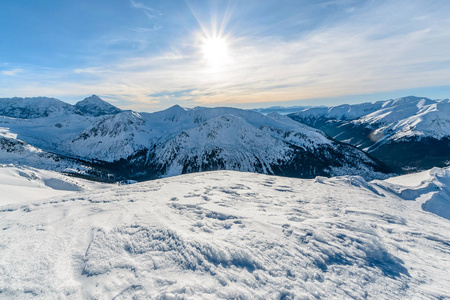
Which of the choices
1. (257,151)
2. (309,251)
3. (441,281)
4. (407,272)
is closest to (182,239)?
(309,251)

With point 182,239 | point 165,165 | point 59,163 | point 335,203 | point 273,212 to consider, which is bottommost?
point 165,165

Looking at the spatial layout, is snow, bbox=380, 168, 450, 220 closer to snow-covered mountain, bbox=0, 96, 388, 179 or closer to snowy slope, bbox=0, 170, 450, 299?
snowy slope, bbox=0, 170, 450, 299

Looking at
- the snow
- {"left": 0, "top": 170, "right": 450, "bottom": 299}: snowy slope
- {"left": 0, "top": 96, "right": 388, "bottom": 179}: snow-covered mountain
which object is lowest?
{"left": 0, "top": 96, "right": 388, "bottom": 179}: snow-covered mountain

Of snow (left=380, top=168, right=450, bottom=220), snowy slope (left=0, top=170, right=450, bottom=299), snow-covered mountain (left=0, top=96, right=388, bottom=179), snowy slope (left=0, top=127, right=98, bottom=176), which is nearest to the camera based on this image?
snowy slope (left=0, top=170, right=450, bottom=299)

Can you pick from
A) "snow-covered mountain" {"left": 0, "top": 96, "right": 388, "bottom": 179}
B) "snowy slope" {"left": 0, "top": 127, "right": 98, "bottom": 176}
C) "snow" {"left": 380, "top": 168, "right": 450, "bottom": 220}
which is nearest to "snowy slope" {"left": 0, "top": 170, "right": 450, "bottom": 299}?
"snow" {"left": 380, "top": 168, "right": 450, "bottom": 220}

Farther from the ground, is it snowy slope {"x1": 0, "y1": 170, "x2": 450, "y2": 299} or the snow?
snowy slope {"x1": 0, "y1": 170, "x2": 450, "y2": 299}

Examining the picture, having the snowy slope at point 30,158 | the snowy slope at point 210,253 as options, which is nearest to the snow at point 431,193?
the snowy slope at point 210,253

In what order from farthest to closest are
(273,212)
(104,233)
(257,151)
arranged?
(257,151)
(273,212)
(104,233)

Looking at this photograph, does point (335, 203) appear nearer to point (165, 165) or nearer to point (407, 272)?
point (407, 272)

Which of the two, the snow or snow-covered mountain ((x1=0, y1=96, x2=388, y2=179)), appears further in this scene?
snow-covered mountain ((x1=0, y1=96, x2=388, y2=179))
